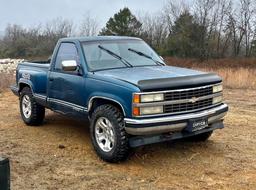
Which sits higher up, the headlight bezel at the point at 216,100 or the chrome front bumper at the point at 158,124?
the headlight bezel at the point at 216,100

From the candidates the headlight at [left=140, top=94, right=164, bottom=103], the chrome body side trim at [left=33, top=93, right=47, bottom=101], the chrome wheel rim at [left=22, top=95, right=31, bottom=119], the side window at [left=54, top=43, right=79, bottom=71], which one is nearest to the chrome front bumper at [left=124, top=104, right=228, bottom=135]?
the headlight at [left=140, top=94, right=164, bottom=103]

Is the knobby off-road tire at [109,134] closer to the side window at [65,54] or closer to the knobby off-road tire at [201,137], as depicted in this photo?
the side window at [65,54]

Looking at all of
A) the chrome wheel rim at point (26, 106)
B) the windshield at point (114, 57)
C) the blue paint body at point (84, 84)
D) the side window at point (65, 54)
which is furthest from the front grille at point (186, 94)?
the chrome wheel rim at point (26, 106)

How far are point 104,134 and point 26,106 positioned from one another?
3.07 m

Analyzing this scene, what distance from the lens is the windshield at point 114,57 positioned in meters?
6.41

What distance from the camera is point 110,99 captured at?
5582 mm

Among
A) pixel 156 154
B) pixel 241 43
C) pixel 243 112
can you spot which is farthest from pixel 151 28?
pixel 156 154

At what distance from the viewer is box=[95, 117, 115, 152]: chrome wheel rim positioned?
5.69 m

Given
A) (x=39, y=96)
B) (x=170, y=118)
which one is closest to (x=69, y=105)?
(x=39, y=96)

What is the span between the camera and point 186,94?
557 centimetres

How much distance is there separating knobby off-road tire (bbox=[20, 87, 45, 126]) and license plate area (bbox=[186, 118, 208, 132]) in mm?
3582

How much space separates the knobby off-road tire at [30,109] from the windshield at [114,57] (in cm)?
199

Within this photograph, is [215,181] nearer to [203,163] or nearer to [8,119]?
[203,163]

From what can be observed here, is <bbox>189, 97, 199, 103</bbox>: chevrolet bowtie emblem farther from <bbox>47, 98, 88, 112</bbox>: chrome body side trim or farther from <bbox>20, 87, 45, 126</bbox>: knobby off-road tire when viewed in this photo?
<bbox>20, 87, 45, 126</bbox>: knobby off-road tire
